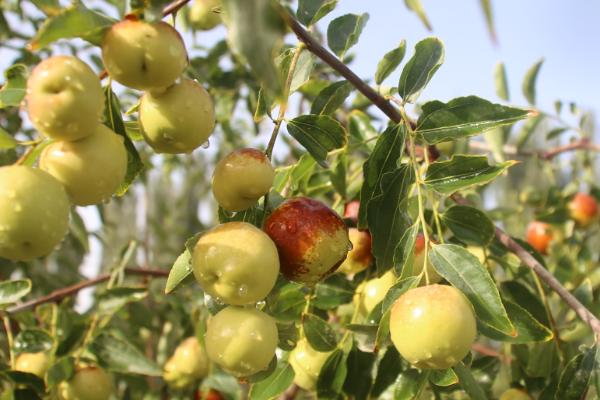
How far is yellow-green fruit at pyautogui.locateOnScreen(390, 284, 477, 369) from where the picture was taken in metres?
0.83

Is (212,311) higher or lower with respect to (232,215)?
lower

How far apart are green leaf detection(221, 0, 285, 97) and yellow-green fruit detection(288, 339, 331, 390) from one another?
92cm

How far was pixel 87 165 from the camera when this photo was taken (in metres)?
A: 0.75

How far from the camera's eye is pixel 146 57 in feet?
2.48

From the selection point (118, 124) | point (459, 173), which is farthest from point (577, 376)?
point (118, 124)

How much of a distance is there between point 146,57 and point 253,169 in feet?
0.76

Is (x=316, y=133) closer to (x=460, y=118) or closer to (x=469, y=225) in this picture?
(x=460, y=118)

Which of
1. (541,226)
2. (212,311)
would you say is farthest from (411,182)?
(541,226)

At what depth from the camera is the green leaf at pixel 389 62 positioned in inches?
48.1

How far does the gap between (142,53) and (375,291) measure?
69 centimetres

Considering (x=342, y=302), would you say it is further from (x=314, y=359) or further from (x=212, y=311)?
(x=212, y=311)

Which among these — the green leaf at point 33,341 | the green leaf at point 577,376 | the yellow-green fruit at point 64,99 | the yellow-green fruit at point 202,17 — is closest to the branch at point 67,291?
the green leaf at point 33,341

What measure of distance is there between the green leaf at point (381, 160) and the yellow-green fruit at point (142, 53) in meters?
0.41

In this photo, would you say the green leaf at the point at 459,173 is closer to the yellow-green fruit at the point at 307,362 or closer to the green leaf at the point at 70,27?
the yellow-green fruit at the point at 307,362
